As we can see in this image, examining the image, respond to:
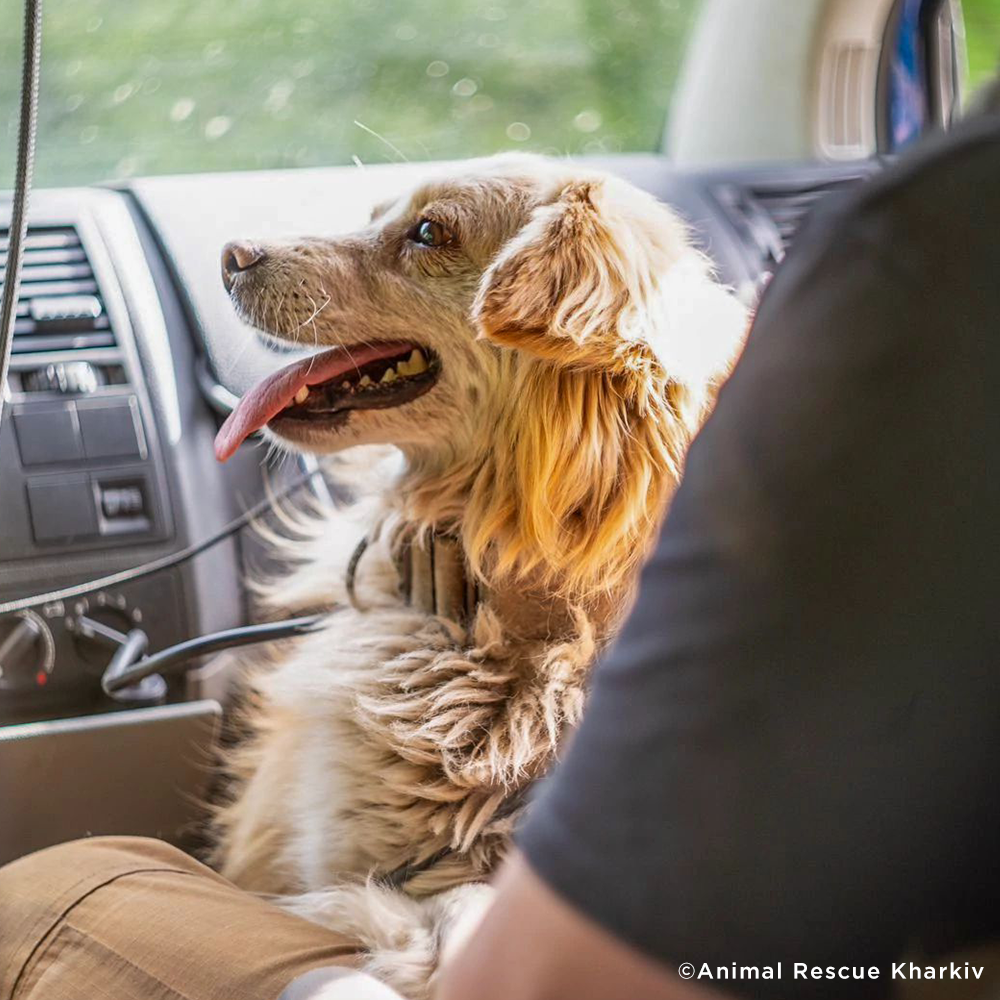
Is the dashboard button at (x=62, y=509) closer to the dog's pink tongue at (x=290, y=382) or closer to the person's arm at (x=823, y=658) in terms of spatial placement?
the dog's pink tongue at (x=290, y=382)

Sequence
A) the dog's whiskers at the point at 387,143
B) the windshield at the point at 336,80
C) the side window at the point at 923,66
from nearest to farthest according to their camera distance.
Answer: the dog's whiskers at the point at 387,143 → the windshield at the point at 336,80 → the side window at the point at 923,66

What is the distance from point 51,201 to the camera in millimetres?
1893

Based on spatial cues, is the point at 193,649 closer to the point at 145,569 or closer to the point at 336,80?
the point at 145,569

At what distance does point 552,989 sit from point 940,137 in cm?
43

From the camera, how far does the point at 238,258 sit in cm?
156

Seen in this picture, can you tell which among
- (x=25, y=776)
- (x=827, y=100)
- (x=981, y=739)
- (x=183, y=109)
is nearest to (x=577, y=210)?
(x=981, y=739)

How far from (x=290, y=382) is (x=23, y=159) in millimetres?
439

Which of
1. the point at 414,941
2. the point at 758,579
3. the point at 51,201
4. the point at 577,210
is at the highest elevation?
the point at 51,201

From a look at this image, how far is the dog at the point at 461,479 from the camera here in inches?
51.3

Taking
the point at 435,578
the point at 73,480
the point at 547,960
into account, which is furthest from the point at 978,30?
the point at 547,960

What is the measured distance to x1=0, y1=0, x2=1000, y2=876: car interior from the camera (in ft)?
5.83

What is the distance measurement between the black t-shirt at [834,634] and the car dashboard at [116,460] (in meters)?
1.29

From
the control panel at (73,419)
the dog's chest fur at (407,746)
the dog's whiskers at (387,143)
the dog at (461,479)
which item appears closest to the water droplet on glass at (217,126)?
the dog's whiskers at (387,143)

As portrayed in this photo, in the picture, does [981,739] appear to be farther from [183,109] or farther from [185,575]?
[183,109]
